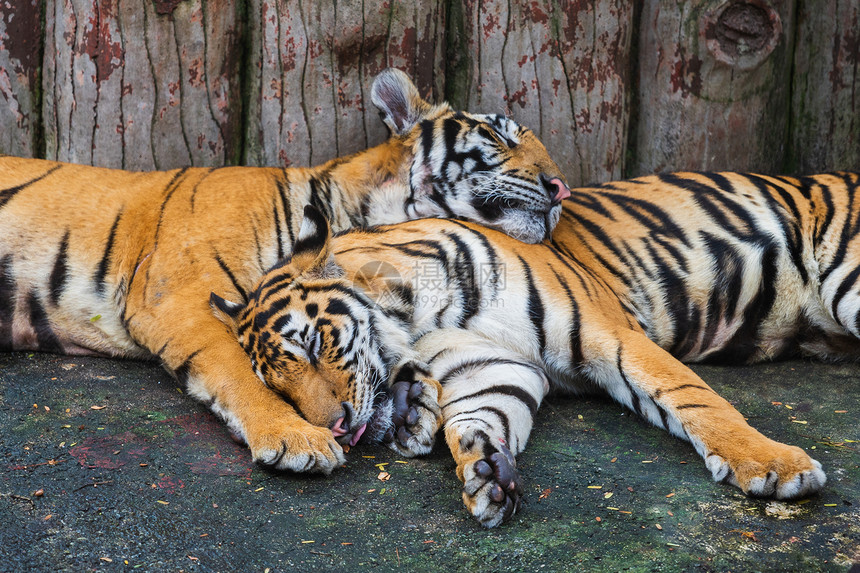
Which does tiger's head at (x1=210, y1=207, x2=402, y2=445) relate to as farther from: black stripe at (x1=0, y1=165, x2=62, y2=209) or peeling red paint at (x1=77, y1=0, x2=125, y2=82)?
peeling red paint at (x1=77, y1=0, x2=125, y2=82)

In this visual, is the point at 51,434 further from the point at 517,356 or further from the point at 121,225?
the point at 517,356

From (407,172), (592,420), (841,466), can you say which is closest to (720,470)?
(841,466)

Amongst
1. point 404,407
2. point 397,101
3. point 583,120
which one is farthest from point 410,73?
point 404,407

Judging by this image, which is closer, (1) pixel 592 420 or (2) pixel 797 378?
(1) pixel 592 420

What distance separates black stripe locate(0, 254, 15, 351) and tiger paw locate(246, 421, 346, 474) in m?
1.46

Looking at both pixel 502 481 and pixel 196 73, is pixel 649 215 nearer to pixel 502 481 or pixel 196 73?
pixel 502 481

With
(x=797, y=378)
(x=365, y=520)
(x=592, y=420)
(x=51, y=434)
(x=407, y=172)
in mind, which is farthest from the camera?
(x=407, y=172)

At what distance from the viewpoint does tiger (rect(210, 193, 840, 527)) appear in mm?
2393

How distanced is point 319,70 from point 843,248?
227 centimetres

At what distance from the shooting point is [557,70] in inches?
140

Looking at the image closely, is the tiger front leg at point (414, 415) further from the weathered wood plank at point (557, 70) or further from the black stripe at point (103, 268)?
the weathered wood plank at point (557, 70)

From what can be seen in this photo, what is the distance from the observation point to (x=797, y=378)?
3.11 m

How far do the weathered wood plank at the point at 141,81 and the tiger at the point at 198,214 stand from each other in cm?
19

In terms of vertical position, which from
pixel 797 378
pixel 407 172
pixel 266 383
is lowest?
pixel 797 378
